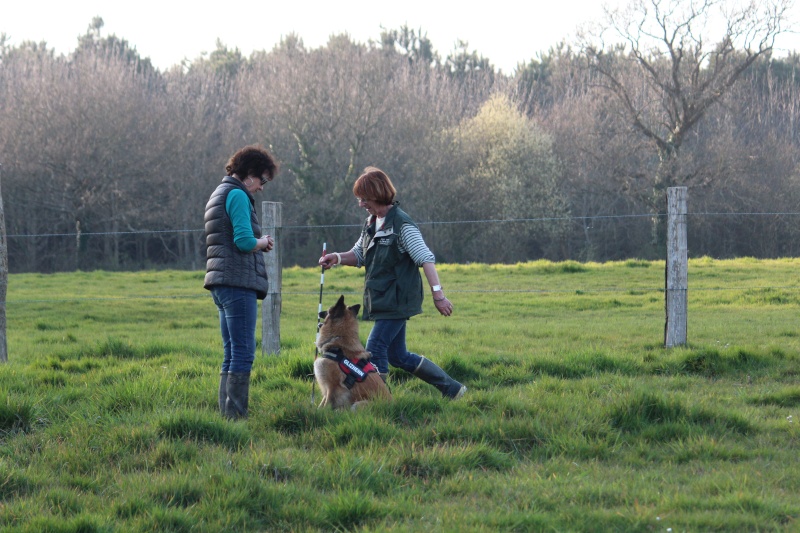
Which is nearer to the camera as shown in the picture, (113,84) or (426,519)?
(426,519)

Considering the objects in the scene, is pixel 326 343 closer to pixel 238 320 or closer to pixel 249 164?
pixel 238 320

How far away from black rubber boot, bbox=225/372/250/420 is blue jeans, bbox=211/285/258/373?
54 millimetres

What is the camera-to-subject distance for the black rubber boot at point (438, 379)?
22.9 ft

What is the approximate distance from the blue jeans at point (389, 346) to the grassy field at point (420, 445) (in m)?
0.39

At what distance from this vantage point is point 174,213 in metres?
42.4

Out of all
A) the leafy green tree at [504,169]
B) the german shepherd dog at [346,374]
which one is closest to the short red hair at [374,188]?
the german shepherd dog at [346,374]

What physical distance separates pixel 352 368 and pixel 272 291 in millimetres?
3022

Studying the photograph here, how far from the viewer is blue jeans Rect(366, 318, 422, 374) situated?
22.0ft

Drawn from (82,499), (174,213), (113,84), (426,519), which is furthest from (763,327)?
(113,84)

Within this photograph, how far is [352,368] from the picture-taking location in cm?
634

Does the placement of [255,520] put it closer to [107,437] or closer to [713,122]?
[107,437]

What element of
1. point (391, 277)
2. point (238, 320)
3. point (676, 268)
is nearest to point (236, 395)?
point (238, 320)

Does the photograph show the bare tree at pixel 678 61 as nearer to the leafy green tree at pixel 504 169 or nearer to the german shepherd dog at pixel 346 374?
the leafy green tree at pixel 504 169

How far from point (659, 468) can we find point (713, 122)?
4836cm
